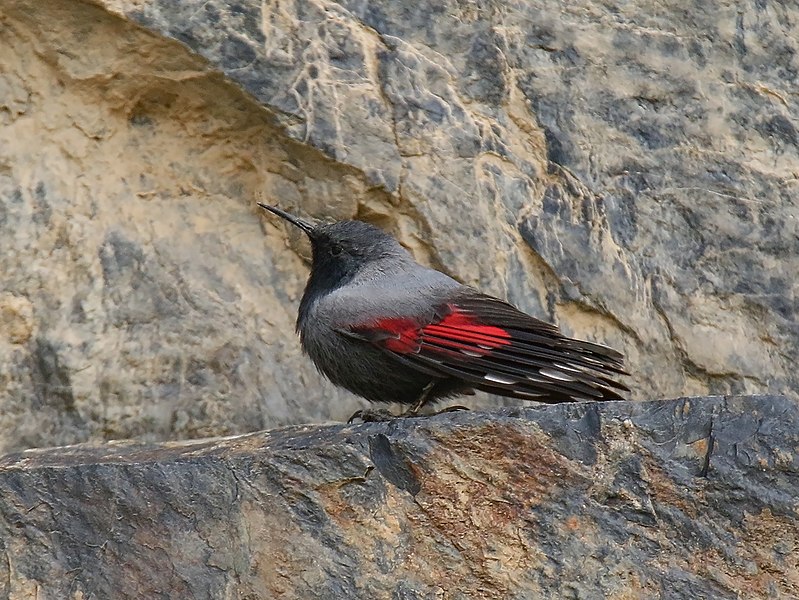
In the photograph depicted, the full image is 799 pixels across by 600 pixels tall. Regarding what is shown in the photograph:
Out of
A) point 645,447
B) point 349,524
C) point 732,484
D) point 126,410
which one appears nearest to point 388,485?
point 349,524

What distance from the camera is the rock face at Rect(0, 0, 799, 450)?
5074 mm

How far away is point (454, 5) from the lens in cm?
548

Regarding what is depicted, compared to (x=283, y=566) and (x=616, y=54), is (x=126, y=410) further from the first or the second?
(x=616, y=54)

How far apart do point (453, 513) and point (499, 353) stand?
81cm

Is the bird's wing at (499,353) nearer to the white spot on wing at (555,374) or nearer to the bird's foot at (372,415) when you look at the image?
the white spot on wing at (555,374)

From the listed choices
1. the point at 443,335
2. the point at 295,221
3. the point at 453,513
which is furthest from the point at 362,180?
the point at 453,513

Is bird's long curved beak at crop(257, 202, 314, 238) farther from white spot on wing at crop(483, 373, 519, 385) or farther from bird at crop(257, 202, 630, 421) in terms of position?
Result: white spot on wing at crop(483, 373, 519, 385)

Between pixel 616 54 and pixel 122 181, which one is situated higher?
pixel 616 54

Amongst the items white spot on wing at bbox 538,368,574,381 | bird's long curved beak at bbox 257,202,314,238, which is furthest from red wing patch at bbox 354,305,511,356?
bird's long curved beak at bbox 257,202,314,238

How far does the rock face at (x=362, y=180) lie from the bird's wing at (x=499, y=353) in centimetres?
72

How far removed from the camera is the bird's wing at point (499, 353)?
4.40 meters

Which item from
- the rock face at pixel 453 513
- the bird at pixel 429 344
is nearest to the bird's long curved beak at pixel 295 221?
the bird at pixel 429 344

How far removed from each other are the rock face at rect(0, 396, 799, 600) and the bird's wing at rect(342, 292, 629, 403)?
57cm

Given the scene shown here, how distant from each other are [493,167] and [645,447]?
1953 mm
